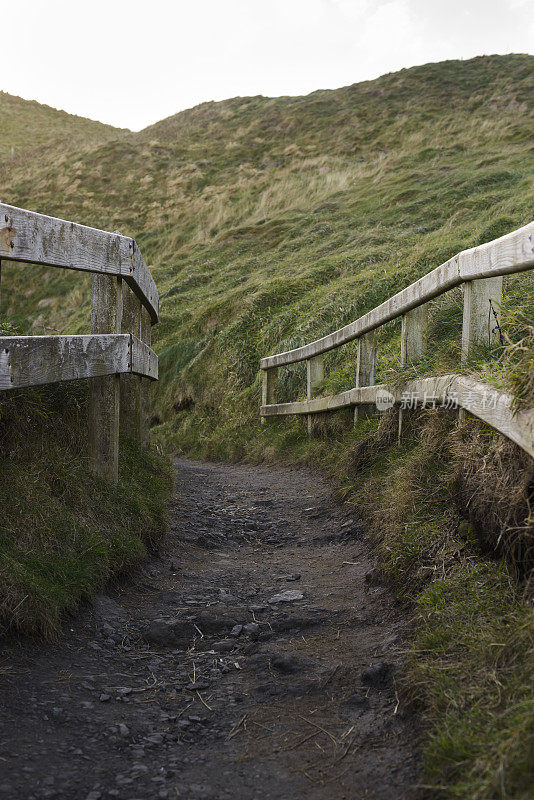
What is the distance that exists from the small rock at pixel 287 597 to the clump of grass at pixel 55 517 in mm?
821

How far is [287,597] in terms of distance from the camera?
3.62 meters

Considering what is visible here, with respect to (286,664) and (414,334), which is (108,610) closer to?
(286,664)

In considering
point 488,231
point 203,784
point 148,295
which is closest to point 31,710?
point 203,784

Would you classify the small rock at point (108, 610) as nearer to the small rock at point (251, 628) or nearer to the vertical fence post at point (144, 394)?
the small rock at point (251, 628)

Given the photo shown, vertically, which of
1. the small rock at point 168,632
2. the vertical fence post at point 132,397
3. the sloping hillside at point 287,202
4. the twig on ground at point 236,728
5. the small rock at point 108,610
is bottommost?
the twig on ground at point 236,728

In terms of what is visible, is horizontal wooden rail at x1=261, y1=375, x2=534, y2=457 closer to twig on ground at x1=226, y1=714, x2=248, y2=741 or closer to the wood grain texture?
twig on ground at x1=226, y1=714, x2=248, y2=741

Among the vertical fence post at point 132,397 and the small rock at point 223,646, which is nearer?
the small rock at point 223,646

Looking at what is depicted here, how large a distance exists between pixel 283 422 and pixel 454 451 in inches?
267

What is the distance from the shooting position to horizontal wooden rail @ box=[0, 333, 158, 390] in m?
2.83

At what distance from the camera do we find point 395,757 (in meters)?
1.97

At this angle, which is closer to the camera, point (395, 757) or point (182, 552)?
point (395, 757)

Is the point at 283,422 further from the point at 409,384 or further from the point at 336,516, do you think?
the point at 409,384

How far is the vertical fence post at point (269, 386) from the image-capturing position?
10.7 m

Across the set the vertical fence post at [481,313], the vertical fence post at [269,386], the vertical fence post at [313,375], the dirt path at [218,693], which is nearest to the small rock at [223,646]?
the dirt path at [218,693]
